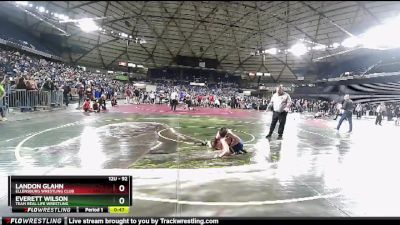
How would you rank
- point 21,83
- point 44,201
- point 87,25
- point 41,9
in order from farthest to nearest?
1. point 21,83
2. point 87,25
3. point 44,201
4. point 41,9

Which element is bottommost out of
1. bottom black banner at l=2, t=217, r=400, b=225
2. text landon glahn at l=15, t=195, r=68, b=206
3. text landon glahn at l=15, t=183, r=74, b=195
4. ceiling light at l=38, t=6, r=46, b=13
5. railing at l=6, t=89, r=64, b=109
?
bottom black banner at l=2, t=217, r=400, b=225

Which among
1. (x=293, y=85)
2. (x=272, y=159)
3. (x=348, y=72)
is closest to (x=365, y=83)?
(x=348, y=72)

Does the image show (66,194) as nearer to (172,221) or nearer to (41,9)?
(172,221)

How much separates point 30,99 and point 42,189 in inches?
579

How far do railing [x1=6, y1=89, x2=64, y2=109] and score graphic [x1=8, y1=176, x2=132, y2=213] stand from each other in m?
13.1

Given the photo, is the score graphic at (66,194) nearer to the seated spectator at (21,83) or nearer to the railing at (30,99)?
the railing at (30,99)

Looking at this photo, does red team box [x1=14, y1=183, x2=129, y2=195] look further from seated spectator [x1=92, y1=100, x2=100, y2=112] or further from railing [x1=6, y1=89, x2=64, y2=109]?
seated spectator [x1=92, y1=100, x2=100, y2=112]

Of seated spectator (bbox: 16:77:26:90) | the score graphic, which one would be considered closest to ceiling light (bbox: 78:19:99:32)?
the score graphic

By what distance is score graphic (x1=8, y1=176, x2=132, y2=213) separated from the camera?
311cm

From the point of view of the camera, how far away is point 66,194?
3.12m

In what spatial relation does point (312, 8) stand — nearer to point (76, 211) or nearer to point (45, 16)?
point (45, 16)

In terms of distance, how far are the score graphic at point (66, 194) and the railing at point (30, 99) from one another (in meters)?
13.1

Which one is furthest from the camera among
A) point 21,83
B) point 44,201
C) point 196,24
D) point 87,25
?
point 21,83

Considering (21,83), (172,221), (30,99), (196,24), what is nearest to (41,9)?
(172,221)
